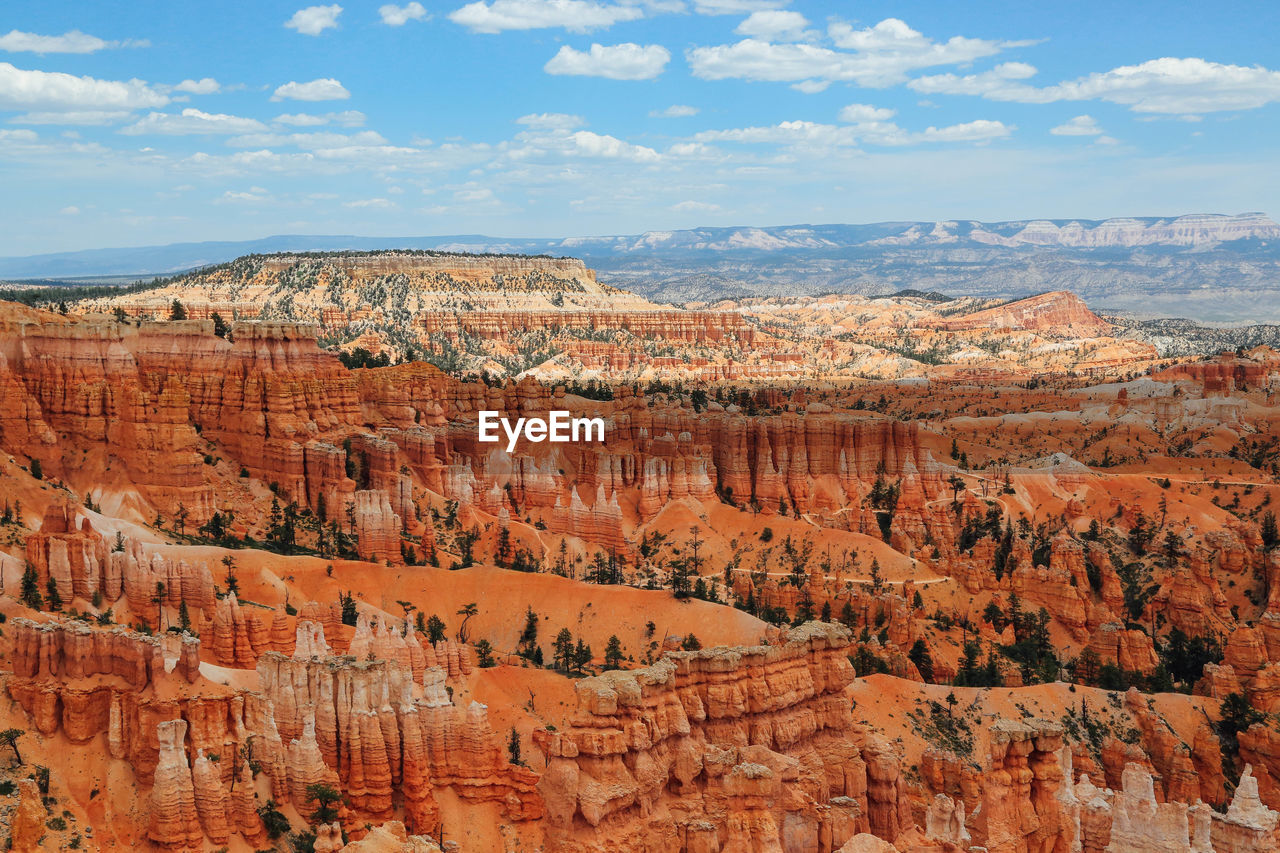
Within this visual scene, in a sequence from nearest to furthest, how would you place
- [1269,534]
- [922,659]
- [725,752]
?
[725,752], [922,659], [1269,534]

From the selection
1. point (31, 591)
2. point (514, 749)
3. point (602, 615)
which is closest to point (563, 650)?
point (602, 615)

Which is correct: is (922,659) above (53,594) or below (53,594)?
below

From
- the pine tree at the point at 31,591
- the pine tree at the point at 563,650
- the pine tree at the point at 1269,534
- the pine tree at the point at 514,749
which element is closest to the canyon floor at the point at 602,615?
the pine tree at the point at 1269,534

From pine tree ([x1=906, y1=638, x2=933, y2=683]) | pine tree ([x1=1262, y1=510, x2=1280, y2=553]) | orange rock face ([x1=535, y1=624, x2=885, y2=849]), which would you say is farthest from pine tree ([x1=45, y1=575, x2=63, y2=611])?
pine tree ([x1=1262, y1=510, x2=1280, y2=553])

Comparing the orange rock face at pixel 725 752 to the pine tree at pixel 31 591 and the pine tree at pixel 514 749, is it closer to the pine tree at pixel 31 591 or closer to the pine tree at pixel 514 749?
the pine tree at pixel 514 749

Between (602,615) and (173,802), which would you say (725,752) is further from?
(602,615)

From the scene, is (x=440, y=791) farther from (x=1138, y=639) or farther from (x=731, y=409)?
(x=731, y=409)

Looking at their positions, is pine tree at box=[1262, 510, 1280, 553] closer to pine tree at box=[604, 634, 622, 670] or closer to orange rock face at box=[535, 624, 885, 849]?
pine tree at box=[604, 634, 622, 670]

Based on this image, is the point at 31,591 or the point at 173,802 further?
the point at 31,591
